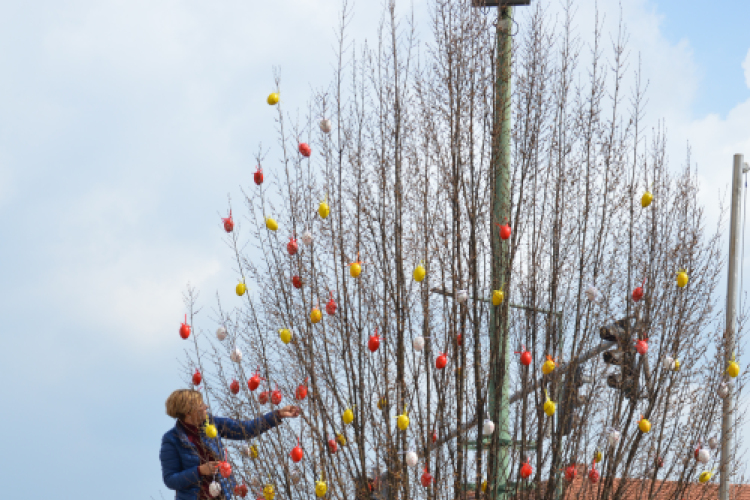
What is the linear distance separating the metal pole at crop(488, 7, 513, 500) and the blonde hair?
6.63 feet

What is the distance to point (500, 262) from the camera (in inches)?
229

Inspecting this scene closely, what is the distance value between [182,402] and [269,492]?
116 centimetres

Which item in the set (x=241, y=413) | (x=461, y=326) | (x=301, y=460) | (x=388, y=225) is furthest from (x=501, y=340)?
(x=241, y=413)

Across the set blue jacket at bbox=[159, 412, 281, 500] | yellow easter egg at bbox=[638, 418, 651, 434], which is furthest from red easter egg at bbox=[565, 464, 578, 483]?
blue jacket at bbox=[159, 412, 281, 500]

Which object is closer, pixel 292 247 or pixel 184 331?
pixel 292 247

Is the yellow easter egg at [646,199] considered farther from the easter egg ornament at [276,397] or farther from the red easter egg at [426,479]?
the easter egg ornament at [276,397]

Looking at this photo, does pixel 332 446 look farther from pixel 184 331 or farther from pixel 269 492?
pixel 184 331

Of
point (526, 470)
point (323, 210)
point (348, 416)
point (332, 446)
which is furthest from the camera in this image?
point (332, 446)

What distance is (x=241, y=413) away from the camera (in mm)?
6559

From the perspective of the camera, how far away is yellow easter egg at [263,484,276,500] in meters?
6.10

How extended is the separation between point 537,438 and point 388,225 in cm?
187

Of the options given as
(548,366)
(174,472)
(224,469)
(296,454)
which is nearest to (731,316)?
(548,366)

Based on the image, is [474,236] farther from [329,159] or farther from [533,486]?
[533,486]

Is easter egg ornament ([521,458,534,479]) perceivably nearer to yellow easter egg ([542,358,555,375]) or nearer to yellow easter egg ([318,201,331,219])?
yellow easter egg ([542,358,555,375])
